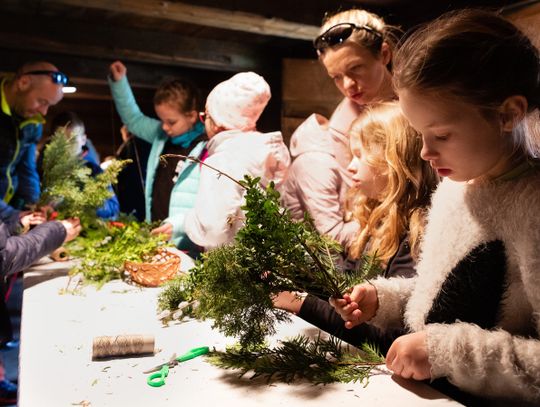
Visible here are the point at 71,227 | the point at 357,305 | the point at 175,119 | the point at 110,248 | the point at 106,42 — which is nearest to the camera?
the point at 357,305

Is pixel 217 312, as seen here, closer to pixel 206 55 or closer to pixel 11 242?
pixel 11 242

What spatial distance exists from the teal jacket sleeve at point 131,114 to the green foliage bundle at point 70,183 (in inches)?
31.5

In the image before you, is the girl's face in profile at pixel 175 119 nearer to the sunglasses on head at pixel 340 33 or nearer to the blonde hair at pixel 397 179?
the sunglasses on head at pixel 340 33

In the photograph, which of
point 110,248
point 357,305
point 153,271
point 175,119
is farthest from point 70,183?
point 357,305

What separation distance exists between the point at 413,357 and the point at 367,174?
792mm

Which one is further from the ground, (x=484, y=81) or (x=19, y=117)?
(x=19, y=117)

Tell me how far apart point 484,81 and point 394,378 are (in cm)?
69

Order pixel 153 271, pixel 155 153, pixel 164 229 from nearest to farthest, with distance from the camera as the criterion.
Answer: pixel 153 271, pixel 164 229, pixel 155 153

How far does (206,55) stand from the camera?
11.3ft

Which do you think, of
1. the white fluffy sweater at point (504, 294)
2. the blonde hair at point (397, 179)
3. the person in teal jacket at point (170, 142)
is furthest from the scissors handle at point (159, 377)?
the person in teal jacket at point (170, 142)

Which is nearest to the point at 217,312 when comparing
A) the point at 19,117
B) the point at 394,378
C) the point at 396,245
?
the point at 394,378

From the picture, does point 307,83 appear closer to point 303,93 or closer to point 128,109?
point 303,93

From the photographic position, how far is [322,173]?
91.6 inches

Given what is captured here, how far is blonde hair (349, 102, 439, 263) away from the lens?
1.63 metres
